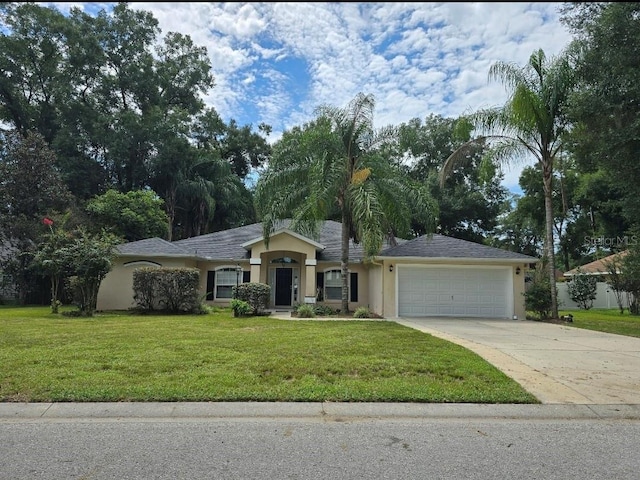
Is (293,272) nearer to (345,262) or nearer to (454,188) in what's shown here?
(345,262)

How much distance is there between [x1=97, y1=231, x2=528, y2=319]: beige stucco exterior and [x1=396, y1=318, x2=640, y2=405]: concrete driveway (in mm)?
3729

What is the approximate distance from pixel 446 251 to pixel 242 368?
12.4 metres

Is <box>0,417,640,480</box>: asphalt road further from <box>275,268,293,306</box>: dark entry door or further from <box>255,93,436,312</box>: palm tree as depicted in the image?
<box>275,268,293,306</box>: dark entry door

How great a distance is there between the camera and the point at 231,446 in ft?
13.9

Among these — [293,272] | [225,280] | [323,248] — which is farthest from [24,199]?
[323,248]

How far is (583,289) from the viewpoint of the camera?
25594 millimetres

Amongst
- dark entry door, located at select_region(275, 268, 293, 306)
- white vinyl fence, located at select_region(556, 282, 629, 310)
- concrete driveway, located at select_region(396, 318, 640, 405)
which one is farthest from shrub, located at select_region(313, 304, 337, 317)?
white vinyl fence, located at select_region(556, 282, 629, 310)

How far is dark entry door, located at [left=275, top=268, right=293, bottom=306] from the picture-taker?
→ 20906mm

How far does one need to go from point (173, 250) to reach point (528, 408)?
53.9 feet

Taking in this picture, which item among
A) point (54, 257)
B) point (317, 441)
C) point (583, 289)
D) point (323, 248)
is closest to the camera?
point (317, 441)

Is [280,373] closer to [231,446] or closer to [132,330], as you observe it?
[231,446]

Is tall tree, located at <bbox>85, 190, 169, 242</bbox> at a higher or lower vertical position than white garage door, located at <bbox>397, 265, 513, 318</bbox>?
higher

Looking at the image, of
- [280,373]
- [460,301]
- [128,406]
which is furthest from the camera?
[460,301]

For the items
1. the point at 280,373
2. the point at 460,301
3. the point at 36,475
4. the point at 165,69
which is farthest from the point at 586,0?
the point at 165,69
